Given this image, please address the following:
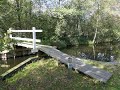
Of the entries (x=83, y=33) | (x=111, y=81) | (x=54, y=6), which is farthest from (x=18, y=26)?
(x=111, y=81)

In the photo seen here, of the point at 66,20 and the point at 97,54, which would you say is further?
the point at 66,20

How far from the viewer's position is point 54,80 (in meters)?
8.76

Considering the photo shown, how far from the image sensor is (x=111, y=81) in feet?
28.7

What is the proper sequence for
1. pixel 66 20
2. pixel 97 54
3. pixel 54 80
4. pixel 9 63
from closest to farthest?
pixel 54 80
pixel 9 63
pixel 97 54
pixel 66 20

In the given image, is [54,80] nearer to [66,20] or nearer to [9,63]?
[9,63]

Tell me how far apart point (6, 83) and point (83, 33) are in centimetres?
1915

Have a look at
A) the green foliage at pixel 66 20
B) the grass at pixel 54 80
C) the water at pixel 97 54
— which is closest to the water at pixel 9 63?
the grass at pixel 54 80

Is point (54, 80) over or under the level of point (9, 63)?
over

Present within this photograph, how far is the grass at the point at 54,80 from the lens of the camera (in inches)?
326

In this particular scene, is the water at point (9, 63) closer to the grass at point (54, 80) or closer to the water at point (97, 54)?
the grass at point (54, 80)

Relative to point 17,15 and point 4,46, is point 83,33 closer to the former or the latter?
point 17,15

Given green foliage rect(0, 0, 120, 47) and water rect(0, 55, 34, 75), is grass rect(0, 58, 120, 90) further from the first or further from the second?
green foliage rect(0, 0, 120, 47)

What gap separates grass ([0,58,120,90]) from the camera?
27.2 feet

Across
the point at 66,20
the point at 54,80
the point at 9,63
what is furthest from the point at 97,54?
the point at 54,80
